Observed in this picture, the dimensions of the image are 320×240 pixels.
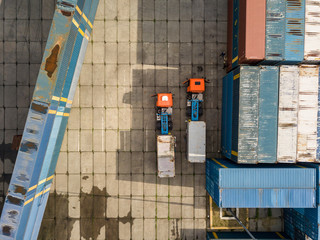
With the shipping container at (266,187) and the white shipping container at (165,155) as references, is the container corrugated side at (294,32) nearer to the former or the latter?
the shipping container at (266,187)

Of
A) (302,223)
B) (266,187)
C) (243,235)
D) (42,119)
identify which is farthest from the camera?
(243,235)

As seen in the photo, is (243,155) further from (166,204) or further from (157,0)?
(157,0)

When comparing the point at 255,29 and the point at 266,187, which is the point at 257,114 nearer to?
the point at 266,187

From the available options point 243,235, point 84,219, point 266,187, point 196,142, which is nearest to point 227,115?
point 196,142

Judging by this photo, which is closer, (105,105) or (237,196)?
(237,196)

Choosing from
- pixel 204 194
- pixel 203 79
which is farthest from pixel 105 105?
pixel 204 194

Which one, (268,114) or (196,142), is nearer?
(268,114)

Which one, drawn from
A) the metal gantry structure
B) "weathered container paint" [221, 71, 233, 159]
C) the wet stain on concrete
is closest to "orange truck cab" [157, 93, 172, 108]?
"weathered container paint" [221, 71, 233, 159]

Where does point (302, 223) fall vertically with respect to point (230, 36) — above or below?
below
